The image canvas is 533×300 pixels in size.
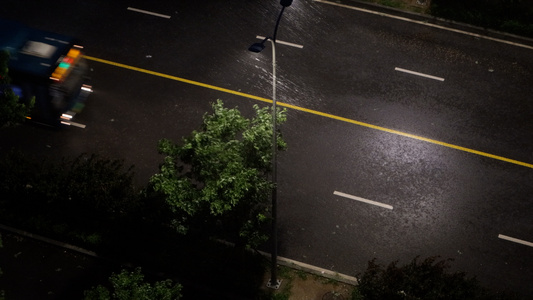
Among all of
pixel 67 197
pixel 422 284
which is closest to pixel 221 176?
pixel 422 284

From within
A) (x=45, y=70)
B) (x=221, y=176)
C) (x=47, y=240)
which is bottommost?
(x=47, y=240)

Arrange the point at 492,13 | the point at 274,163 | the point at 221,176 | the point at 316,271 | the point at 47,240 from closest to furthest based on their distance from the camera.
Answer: the point at 221,176 → the point at 274,163 → the point at 316,271 → the point at 47,240 → the point at 492,13

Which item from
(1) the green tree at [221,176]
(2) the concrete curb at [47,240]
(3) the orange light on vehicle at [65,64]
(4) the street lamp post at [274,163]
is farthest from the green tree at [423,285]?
(3) the orange light on vehicle at [65,64]

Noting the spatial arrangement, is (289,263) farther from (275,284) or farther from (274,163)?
Result: (274,163)

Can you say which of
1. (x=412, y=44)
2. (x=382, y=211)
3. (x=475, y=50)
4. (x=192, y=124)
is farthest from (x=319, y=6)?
(x=382, y=211)

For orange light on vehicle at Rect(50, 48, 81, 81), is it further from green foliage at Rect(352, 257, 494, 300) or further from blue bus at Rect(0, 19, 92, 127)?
green foliage at Rect(352, 257, 494, 300)

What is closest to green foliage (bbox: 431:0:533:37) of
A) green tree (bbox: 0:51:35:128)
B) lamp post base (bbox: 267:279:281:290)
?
lamp post base (bbox: 267:279:281:290)

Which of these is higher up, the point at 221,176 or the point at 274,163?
the point at 221,176
